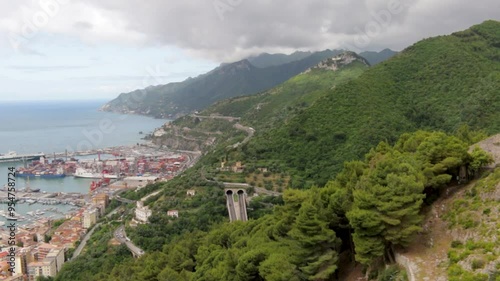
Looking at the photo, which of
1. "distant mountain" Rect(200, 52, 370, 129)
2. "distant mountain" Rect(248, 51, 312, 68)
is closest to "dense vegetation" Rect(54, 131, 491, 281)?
"distant mountain" Rect(200, 52, 370, 129)

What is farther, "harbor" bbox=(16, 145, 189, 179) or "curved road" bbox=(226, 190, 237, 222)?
"harbor" bbox=(16, 145, 189, 179)

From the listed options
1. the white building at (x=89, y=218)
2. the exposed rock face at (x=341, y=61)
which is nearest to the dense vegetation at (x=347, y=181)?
the white building at (x=89, y=218)

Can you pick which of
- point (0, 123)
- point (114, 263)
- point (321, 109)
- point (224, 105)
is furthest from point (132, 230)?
point (0, 123)

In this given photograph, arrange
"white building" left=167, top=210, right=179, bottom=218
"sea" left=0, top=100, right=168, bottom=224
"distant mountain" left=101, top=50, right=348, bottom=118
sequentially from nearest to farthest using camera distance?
"white building" left=167, top=210, right=179, bottom=218, "sea" left=0, top=100, right=168, bottom=224, "distant mountain" left=101, top=50, right=348, bottom=118

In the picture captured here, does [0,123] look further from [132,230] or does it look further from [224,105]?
[132,230]

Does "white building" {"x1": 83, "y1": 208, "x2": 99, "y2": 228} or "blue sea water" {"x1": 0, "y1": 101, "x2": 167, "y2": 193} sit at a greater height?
"blue sea water" {"x1": 0, "y1": 101, "x2": 167, "y2": 193}

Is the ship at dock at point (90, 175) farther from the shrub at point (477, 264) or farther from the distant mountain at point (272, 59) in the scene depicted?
the distant mountain at point (272, 59)

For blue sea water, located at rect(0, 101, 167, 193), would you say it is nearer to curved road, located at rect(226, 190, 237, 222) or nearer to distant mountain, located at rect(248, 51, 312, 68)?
curved road, located at rect(226, 190, 237, 222)
